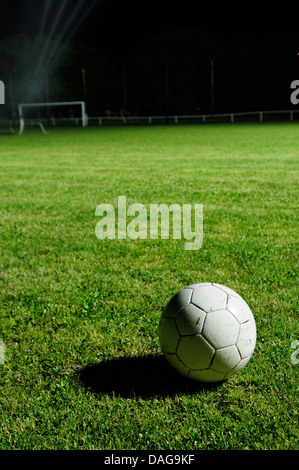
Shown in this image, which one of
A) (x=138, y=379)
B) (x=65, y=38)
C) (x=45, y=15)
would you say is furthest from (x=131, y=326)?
(x=45, y=15)

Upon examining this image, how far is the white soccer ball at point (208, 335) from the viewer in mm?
3064

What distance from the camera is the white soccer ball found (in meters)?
3.06

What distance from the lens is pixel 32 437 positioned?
2.79 meters

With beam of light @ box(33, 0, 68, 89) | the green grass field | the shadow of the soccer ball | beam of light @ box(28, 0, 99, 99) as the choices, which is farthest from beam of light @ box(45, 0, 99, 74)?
the shadow of the soccer ball

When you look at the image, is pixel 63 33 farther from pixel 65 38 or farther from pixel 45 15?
pixel 45 15

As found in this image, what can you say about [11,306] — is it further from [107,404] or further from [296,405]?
[296,405]

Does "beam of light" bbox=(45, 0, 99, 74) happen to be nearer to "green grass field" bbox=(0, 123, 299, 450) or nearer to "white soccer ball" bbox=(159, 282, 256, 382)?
"green grass field" bbox=(0, 123, 299, 450)

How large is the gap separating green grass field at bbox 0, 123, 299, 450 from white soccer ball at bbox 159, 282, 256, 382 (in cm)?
18

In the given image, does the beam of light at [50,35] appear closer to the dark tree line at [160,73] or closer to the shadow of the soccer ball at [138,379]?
the dark tree line at [160,73]

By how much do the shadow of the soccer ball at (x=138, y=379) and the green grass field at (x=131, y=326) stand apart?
11mm

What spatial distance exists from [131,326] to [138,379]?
74 centimetres

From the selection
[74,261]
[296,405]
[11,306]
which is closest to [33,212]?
[74,261]

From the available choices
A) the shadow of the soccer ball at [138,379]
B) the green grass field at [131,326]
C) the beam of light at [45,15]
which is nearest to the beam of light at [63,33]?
the beam of light at [45,15]

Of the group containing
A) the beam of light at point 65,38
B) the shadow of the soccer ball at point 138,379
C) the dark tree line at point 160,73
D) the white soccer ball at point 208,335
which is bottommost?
the shadow of the soccer ball at point 138,379
